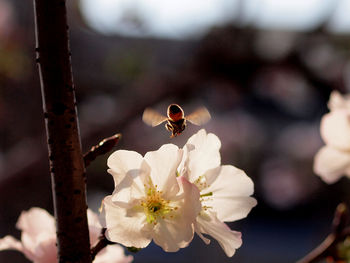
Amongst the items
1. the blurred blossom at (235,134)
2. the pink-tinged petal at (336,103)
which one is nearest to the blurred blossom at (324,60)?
the blurred blossom at (235,134)

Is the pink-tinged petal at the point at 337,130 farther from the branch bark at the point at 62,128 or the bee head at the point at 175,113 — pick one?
the branch bark at the point at 62,128

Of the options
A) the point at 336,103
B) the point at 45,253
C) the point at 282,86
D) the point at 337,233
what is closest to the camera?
the point at 45,253

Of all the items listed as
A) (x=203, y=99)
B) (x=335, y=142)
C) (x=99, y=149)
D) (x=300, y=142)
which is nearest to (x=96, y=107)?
(x=203, y=99)

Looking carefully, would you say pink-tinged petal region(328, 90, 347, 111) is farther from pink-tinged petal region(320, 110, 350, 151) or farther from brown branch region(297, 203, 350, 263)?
brown branch region(297, 203, 350, 263)

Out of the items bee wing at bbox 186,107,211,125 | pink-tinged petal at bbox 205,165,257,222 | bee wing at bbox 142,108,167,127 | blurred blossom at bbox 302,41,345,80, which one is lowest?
pink-tinged petal at bbox 205,165,257,222

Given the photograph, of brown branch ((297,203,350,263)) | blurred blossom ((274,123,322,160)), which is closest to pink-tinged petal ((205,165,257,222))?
brown branch ((297,203,350,263))

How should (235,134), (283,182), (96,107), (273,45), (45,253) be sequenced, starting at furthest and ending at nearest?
1. (283,182)
2. (235,134)
3. (96,107)
4. (273,45)
5. (45,253)

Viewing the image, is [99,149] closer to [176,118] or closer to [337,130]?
[176,118]
